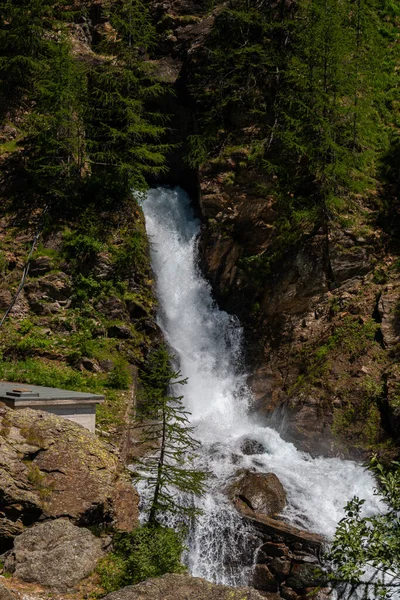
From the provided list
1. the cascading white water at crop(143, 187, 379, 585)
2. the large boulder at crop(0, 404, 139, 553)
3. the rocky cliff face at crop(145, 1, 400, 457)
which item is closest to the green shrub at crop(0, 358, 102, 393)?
the cascading white water at crop(143, 187, 379, 585)

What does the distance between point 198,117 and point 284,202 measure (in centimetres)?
700

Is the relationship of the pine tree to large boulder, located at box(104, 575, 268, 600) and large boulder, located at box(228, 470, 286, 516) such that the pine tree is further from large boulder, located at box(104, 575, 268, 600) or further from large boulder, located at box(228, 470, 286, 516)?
large boulder, located at box(104, 575, 268, 600)

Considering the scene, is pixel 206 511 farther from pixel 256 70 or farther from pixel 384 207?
pixel 256 70

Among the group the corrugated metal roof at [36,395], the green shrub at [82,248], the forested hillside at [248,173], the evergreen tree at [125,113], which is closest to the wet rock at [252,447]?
the forested hillside at [248,173]

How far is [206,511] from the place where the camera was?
44.9 ft

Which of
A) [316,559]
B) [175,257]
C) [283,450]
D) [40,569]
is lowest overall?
[40,569]

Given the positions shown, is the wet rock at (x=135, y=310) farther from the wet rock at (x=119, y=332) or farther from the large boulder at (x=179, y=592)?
the large boulder at (x=179, y=592)

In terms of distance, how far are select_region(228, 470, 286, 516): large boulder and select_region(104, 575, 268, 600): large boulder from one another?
6.29 metres

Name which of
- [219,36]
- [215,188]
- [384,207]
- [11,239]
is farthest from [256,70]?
[11,239]

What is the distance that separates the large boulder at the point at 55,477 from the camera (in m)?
9.78

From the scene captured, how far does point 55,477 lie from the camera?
10453mm

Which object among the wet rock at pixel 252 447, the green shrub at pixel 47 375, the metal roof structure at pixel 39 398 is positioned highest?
the green shrub at pixel 47 375

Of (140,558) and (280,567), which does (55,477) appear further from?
(280,567)

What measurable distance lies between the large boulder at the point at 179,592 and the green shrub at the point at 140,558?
151cm
